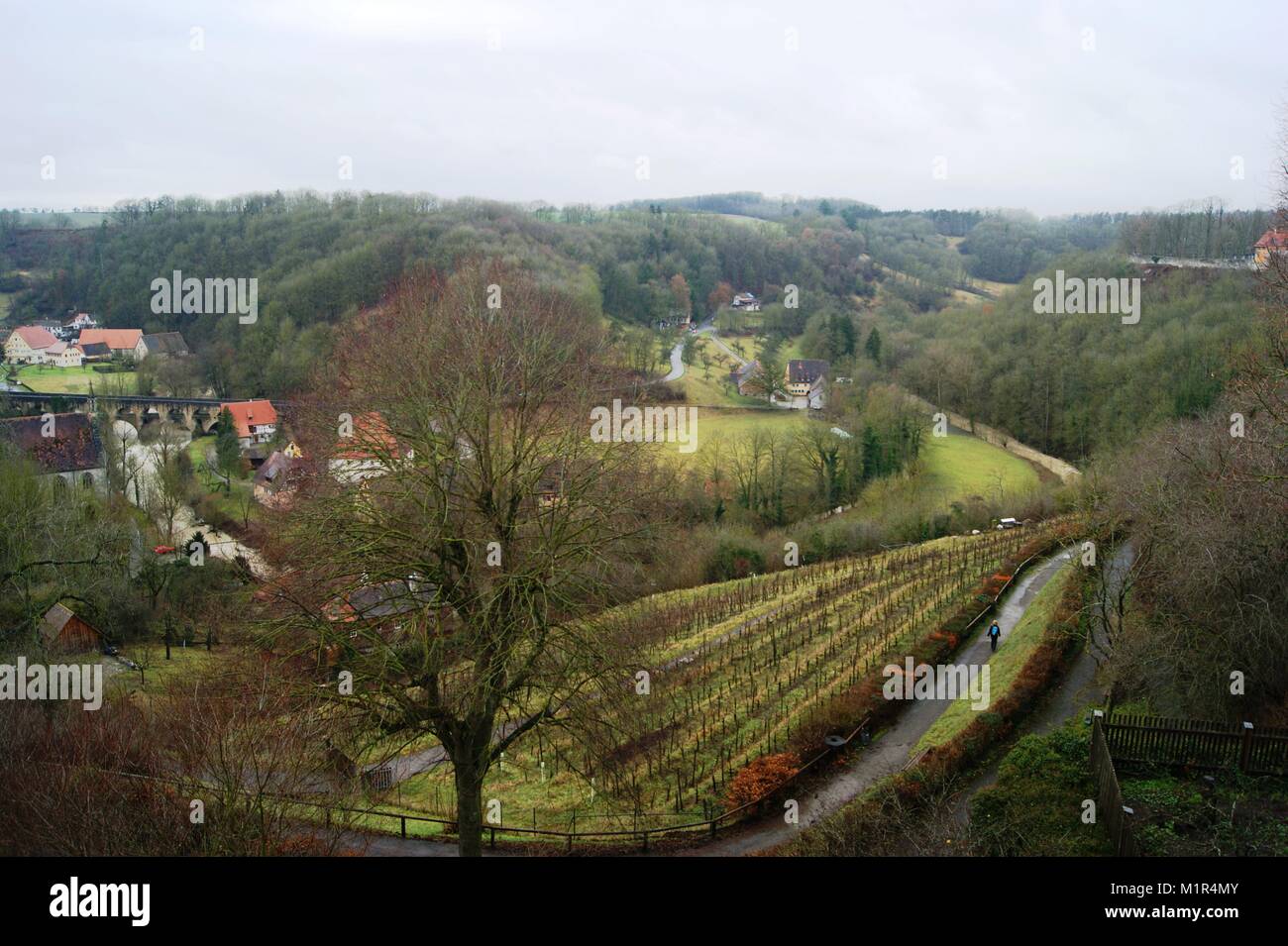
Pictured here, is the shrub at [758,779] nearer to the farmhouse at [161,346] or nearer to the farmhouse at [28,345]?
the farmhouse at [161,346]

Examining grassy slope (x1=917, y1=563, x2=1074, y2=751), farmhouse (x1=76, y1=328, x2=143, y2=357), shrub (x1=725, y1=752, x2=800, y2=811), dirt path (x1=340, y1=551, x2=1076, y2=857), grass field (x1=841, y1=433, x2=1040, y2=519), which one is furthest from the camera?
farmhouse (x1=76, y1=328, x2=143, y2=357)

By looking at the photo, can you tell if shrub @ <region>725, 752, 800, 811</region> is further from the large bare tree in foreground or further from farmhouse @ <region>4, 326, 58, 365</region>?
farmhouse @ <region>4, 326, 58, 365</region>

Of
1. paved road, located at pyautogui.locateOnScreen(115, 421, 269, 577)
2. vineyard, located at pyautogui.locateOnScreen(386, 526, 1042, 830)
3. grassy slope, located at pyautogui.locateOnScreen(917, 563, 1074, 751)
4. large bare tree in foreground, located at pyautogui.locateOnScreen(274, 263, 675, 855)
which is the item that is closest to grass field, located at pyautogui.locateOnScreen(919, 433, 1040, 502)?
vineyard, located at pyautogui.locateOnScreen(386, 526, 1042, 830)

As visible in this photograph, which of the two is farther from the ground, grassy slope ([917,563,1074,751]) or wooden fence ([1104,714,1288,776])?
wooden fence ([1104,714,1288,776])

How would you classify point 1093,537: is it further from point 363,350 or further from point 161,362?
point 161,362

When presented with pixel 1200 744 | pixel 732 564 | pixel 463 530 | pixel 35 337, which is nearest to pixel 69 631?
pixel 463 530

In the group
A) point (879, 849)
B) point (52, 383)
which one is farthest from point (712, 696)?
point (52, 383)

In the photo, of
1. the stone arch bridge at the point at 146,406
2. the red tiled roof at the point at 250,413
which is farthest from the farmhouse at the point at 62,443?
the stone arch bridge at the point at 146,406
